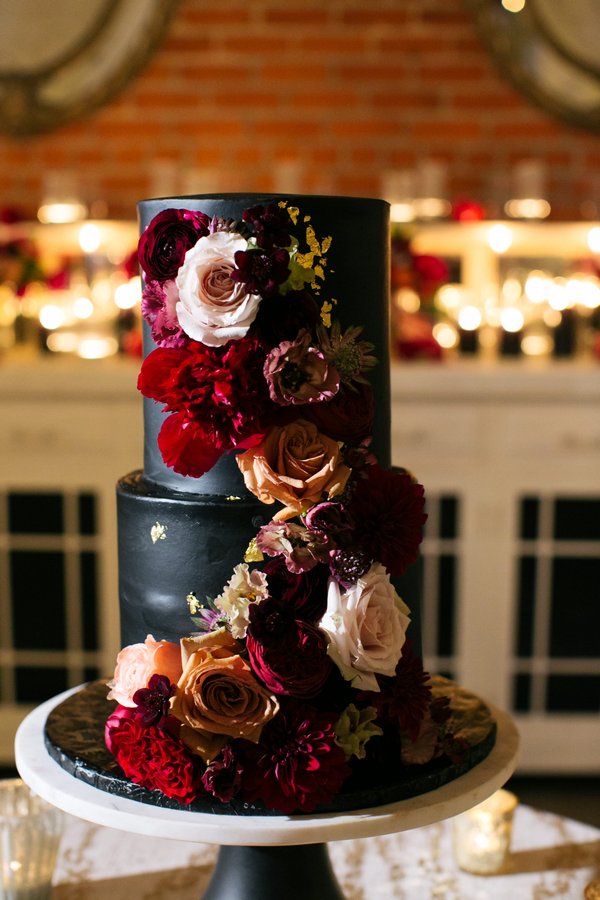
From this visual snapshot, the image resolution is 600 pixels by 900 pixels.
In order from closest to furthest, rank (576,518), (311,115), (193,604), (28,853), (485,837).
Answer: (193,604) < (28,853) < (485,837) < (576,518) < (311,115)

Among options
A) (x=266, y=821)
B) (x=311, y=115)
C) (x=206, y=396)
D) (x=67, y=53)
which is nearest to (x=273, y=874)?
(x=266, y=821)

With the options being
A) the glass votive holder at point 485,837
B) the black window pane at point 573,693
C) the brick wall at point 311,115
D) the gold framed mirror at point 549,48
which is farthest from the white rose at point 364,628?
the gold framed mirror at point 549,48

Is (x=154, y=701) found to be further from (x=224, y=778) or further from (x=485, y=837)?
(x=485, y=837)

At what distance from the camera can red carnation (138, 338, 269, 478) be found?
0.95 metres

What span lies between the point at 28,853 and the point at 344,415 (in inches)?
28.8

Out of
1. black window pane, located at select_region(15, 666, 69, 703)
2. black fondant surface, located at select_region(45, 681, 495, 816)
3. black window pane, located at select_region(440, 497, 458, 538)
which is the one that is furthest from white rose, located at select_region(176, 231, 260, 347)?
black window pane, located at select_region(15, 666, 69, 703)

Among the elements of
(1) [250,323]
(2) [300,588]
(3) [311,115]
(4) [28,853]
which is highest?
(3) [311,115]

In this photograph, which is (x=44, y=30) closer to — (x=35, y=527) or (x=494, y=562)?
(x=35, y=527)

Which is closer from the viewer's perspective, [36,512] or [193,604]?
[193,604]

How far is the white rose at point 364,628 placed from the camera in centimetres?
95

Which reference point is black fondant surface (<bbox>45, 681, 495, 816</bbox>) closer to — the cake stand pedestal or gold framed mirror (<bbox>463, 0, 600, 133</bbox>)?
the cake stand pedestal

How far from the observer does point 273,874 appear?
1114 millimetres

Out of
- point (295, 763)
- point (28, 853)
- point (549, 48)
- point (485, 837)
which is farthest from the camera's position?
point (549, 48)

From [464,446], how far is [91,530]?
1030 mm
